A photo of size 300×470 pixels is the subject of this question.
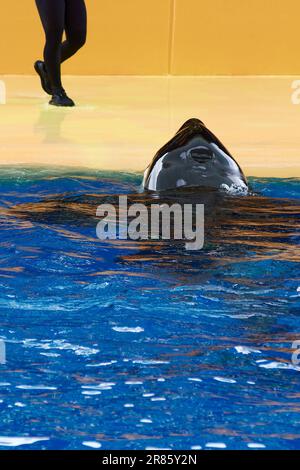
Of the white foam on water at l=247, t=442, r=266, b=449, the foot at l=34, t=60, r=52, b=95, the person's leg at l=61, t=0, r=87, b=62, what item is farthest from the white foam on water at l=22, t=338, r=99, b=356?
the foot at l=34, t=60, r=52, b=95

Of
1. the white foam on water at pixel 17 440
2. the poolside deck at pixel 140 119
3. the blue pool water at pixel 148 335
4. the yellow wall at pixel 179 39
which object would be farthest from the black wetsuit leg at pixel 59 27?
the white foam on water at pixel 17 440

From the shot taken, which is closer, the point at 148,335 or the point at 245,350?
the point at 245,350

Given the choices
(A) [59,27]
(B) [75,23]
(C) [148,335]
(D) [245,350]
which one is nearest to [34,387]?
(C) [148,335]

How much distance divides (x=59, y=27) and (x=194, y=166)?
136 inches

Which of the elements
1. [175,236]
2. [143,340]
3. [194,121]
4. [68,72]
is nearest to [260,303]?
[143,340]

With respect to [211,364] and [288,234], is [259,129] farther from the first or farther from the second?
[211,364]

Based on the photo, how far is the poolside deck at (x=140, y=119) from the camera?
6320 mm

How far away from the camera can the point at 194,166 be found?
4.65 meters

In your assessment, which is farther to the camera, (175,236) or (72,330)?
(175,236)

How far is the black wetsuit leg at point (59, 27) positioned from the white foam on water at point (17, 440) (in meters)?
5.66

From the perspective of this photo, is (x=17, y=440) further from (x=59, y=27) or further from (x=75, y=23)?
(x=75, y=23)

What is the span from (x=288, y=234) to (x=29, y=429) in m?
1.97

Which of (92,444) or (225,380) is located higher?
(225,380)

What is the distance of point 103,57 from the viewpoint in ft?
36.0
